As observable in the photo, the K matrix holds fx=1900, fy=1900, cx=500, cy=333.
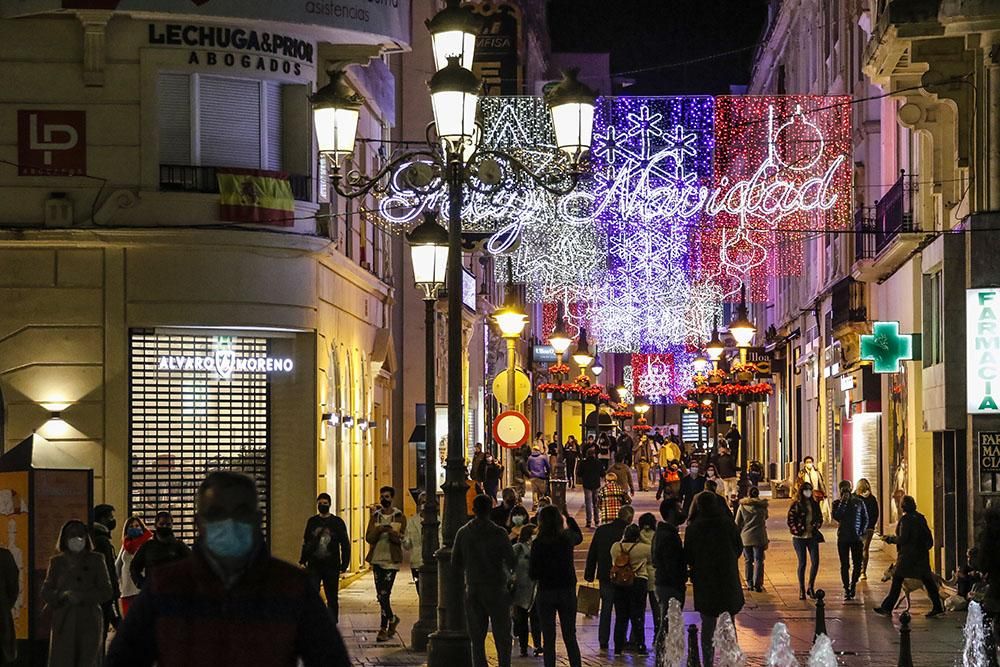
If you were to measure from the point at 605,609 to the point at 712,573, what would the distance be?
3.01 meters

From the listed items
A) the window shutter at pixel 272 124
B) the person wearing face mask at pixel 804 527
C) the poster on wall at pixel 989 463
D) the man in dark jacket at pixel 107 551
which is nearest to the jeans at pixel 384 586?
the man in dark jacket at pixel 107 551

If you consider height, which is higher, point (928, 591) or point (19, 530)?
point (19, 530)

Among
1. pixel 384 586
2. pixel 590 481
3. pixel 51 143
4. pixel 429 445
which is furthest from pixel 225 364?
pixel 590 481

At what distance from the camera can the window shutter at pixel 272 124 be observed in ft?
86.3

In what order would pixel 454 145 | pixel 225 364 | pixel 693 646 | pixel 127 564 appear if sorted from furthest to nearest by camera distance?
pixel 225 364
pixel 127 564
pixel 454 145
pixel 693 646

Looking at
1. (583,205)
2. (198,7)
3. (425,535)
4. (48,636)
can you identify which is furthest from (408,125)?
(48,636)

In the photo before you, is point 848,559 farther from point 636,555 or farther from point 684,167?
point 636,555

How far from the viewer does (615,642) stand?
19.9 m

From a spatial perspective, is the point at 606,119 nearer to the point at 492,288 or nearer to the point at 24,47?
the point at 24,47

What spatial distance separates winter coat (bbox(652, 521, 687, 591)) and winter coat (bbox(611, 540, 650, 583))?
1413mm

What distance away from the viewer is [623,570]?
19.6m

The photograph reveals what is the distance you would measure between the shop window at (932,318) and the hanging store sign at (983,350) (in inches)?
85.2

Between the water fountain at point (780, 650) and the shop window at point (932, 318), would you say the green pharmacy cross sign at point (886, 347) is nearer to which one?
the shop window at point (932, 318)

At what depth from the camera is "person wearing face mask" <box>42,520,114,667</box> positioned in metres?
15.6
